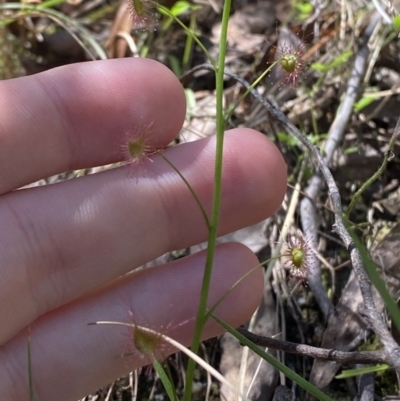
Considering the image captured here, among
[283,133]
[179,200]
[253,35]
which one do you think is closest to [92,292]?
[179,200]

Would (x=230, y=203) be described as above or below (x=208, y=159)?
below

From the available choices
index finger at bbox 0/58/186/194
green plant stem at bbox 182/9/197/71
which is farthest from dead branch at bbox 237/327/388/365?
green plant stem at bbox 182/9/197/71

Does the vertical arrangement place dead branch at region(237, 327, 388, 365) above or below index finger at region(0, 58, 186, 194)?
below

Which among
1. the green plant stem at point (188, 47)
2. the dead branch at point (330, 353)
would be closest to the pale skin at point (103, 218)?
the dead branch at point (330, 353)

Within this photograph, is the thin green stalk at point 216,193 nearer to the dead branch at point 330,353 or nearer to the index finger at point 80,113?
the dead branch at point 330,353

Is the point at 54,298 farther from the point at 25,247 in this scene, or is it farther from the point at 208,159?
the point at 208,159

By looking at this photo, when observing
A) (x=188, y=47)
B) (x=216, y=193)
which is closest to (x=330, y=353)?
(x=216, y=193)

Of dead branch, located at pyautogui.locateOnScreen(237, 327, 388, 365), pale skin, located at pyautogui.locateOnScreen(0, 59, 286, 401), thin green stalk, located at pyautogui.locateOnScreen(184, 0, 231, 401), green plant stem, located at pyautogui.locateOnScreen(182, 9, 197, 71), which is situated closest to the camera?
dead branch, located at pyautogui.locateOnScreen(237, 327, 388, 365)

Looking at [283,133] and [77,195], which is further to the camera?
[283,133]

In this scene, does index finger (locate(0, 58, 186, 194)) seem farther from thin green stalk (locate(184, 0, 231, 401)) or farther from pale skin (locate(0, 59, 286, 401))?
thin green stalk (locate(184, 0, 231, 401))
